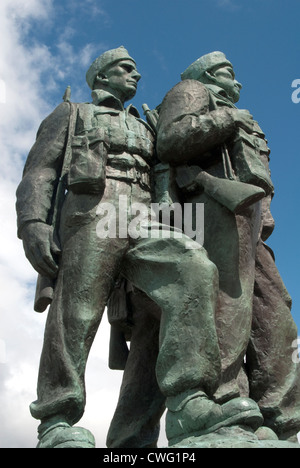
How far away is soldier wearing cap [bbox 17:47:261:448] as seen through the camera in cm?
508

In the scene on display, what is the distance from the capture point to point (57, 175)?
6.07 m

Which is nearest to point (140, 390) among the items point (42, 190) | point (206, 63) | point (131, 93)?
point (42, 190)

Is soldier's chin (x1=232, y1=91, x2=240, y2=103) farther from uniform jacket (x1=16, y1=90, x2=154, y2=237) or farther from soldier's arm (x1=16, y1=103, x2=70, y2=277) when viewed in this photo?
soldier's arm (x1=16, y1=103, x2=70, y2=277)

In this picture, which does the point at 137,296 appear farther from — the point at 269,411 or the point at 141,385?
the point at 269,411

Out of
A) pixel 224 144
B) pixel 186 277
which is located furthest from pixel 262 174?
pixel 186 277

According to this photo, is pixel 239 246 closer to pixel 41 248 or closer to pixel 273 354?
pixel 273 354

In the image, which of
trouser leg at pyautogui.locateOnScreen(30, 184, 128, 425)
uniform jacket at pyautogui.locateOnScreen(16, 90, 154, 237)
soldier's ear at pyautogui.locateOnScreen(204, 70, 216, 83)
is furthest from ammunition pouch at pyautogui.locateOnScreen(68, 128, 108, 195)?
soldier's ear at pyautogui.locateOnScreen(204, 70, 216, 83)

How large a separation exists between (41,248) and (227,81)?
8.21 ft

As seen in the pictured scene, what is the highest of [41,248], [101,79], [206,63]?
[206,63]

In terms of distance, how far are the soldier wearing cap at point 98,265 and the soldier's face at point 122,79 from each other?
15 cm

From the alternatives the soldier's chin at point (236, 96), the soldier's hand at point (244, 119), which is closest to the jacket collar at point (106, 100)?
the soldier's hand at point (244, 119)

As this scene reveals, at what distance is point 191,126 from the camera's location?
19.6 feet

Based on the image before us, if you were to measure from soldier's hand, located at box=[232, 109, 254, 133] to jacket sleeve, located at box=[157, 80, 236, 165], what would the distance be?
0.17ft

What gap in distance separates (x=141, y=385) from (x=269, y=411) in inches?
42.0
